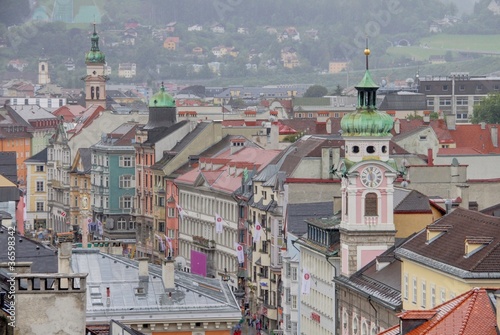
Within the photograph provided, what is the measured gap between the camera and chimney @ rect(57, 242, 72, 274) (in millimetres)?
56763

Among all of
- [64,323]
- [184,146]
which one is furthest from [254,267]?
[64,323]

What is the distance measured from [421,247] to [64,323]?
34.2 meters

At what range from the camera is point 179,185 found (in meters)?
129

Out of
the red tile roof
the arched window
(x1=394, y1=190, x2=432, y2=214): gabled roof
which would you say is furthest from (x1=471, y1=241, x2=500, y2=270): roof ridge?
the red tile roof

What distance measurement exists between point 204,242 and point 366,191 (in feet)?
136

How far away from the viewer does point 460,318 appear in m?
43.8

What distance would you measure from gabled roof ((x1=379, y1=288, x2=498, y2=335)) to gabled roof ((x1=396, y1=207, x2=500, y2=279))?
12496mm

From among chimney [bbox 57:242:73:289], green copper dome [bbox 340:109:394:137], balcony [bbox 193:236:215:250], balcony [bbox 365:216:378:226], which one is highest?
green copper dome [bbox 340:109:394:137]

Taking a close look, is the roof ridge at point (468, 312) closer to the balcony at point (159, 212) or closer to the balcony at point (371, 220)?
the balcony at point (371, 220)

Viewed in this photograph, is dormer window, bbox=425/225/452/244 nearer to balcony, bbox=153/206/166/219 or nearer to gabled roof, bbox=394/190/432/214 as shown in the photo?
gabled roof, bbox=394/190/432/214

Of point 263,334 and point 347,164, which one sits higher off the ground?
point 347,164

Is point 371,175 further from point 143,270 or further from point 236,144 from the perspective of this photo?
point 236,144

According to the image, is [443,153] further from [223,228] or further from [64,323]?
[64,323]

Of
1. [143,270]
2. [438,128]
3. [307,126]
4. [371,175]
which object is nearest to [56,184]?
[307,126]
